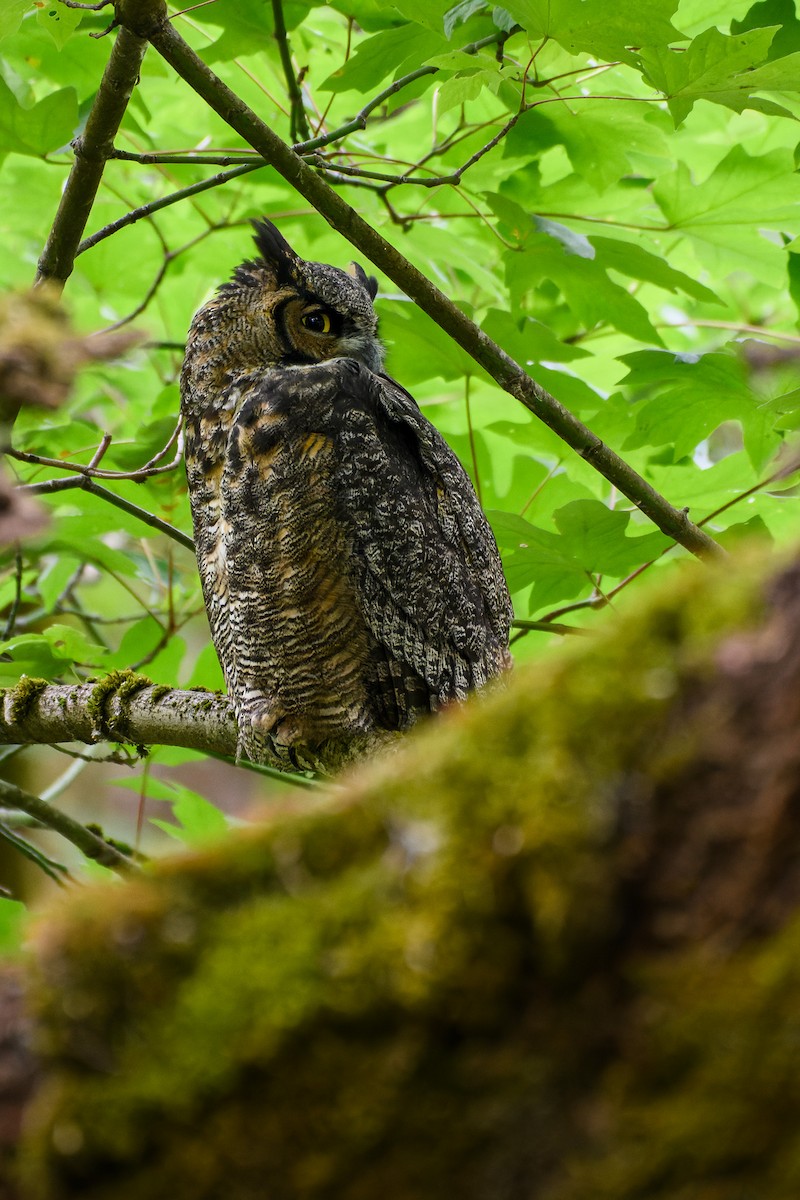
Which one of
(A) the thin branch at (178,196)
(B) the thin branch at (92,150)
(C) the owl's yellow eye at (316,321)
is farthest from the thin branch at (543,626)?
(B) the thin branch at (92,150)

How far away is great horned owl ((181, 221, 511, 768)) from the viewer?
2.69 m

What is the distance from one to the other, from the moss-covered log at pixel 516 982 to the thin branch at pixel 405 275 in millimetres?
1755

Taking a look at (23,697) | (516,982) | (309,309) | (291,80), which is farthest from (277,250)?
(516,982)

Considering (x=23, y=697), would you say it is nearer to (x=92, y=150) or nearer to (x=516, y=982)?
(x=92, y=150)

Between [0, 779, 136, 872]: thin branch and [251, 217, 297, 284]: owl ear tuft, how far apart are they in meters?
1.65

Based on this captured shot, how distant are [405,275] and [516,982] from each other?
196cm

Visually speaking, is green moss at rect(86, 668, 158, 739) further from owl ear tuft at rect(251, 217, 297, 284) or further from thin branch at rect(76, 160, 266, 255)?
owl ear tuft at rect(251, 217, 297, 284)

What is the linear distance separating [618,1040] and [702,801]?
170 millimetres

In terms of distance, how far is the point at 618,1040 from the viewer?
0.70 m

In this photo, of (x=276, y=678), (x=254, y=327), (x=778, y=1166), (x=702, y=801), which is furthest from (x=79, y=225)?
(x=778, y=1166)

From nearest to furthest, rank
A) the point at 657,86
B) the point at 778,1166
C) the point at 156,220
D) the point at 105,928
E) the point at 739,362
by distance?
the point at 778,1166 → the point at 105,928 → the point at 657,86 → the point at 739,362 → the point at 156,220

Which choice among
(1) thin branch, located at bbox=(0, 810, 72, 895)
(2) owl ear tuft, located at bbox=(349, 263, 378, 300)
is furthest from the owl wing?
(1) thin branch, located at bbox=(0, 810, 72, 895)

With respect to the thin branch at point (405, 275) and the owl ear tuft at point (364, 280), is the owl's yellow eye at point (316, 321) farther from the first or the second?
the thin branch at point (405, 275)

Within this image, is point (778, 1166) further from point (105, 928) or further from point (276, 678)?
point (276, 678)
